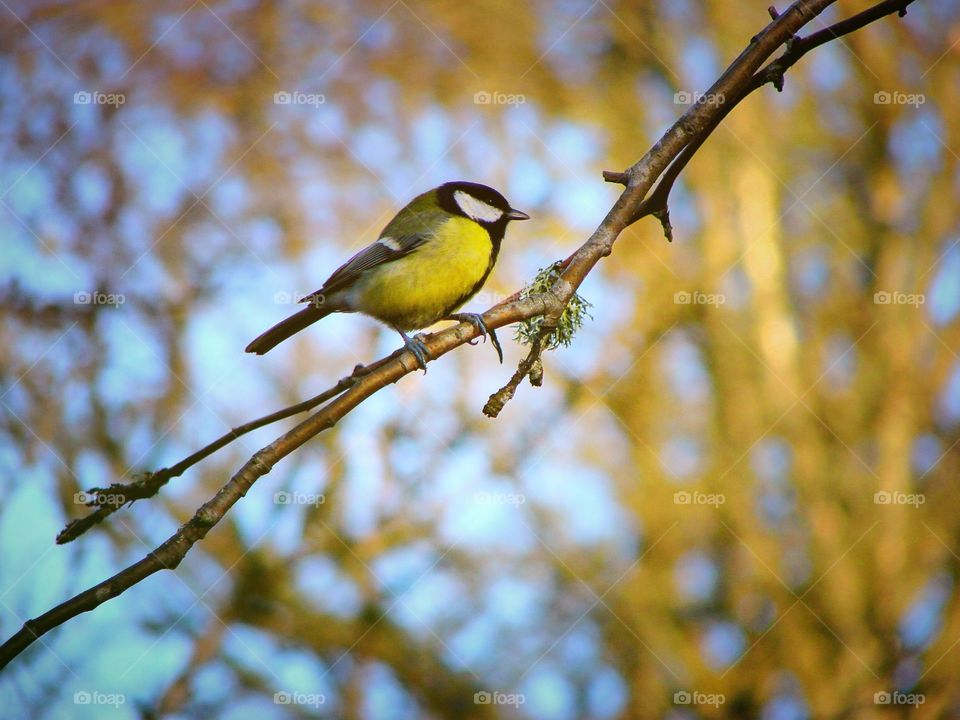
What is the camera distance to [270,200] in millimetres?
7781

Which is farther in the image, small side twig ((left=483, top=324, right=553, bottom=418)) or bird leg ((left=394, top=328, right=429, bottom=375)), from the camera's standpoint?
bird leg ((left=394, top=328, right=429, bottom=375))

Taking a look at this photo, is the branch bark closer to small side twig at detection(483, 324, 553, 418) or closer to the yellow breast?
small side twig at detection(483, 324, 553, 418)

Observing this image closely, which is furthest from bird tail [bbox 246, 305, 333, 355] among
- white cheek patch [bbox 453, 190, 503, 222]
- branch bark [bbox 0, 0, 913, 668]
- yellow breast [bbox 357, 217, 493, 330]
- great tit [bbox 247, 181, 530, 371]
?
branch bark [bbox 0, 0, 913, 668]

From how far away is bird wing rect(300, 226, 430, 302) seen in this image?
3.12m

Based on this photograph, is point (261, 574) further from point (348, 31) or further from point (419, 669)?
point (348, 31)

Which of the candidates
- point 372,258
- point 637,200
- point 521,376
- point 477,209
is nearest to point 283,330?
point 372,258

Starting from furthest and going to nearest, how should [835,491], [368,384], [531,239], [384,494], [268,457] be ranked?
[835,491], [531,239], [384,494], [368,384], [268,457]

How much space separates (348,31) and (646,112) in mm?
3086

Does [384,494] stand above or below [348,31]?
below

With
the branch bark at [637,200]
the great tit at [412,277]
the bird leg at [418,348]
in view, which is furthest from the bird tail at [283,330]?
the branch bark at [637,200]

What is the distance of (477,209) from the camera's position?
11.3ft

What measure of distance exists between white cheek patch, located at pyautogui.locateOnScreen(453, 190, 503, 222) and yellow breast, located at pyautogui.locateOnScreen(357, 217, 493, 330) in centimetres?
18

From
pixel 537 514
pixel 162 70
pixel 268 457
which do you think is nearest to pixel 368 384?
pixel 268 457

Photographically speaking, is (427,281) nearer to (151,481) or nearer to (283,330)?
(283,330)
